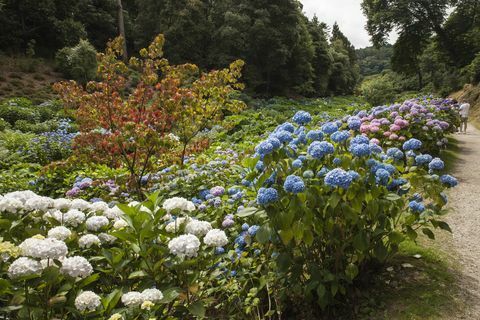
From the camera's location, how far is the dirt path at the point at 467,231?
3369 mm

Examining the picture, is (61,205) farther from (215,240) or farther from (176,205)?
(215,240)

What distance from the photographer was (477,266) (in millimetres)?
3961

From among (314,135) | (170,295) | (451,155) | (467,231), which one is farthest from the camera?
(451,155)

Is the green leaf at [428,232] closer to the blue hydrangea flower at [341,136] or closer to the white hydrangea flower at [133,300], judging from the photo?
the blue hydrangea flower at [341,136]

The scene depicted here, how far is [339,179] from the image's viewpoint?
2646 millimetres

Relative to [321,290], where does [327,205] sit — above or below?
above

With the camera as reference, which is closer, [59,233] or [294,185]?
[59,233]

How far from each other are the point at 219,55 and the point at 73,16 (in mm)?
11126

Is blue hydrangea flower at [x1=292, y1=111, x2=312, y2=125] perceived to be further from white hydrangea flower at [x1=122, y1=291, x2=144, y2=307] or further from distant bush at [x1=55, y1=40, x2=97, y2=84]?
distant bush at [x1=55, y1=40, x2=97, y2=84]

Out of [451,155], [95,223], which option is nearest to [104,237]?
[95,223]

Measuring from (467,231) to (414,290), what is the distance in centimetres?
194

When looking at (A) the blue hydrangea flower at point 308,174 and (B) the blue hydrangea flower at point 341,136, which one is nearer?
(A) the blue hydrangea flower at point 308,174

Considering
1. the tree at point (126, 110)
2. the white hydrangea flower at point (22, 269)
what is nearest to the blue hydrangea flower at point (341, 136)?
the white hydrangea flower at point (22, 269)

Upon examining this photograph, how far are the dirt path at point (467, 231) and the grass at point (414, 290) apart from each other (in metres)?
0.10
